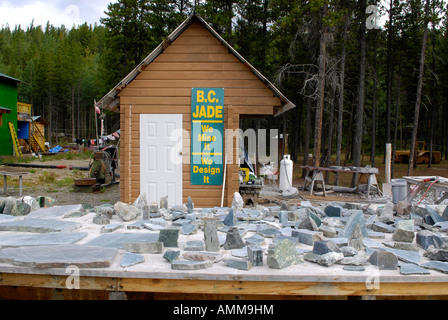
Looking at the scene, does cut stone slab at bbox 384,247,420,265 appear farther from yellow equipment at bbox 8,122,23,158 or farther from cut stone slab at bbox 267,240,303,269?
yellow equipment at bbox 8,122,23,158

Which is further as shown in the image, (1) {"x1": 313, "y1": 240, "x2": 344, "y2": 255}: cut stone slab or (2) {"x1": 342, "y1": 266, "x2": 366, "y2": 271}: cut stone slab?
(1) {"x1": 313, "y1": 240, "x2": 344, "y2": 255}: cut stone slab

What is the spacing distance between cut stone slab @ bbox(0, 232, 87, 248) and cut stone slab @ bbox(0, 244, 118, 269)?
0.53ft

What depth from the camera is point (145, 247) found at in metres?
3.33

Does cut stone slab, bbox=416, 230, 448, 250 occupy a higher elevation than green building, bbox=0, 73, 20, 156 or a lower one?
lower

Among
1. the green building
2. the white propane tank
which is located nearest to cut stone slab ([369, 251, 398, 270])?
the white propane tank

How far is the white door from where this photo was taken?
8469 millimetres

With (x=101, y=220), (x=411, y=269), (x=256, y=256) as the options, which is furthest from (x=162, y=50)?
(x=411, y=269)

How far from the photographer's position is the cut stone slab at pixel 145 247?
3320 millimetres

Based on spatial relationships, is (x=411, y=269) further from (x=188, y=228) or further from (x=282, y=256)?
(x=188, y=228)

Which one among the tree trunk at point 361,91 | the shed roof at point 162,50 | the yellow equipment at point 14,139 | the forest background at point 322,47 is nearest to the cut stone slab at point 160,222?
the shed roof at point 162,50

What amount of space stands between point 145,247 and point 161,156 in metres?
5.33

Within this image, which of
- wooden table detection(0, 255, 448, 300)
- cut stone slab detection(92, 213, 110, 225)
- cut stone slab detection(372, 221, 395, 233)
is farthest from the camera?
cut stone slab detection(92, 213, 110, 225)

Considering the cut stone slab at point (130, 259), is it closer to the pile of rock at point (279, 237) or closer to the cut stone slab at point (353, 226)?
the pile of rock at point (279, 237)

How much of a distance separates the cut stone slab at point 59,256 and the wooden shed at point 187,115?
5.09 m
